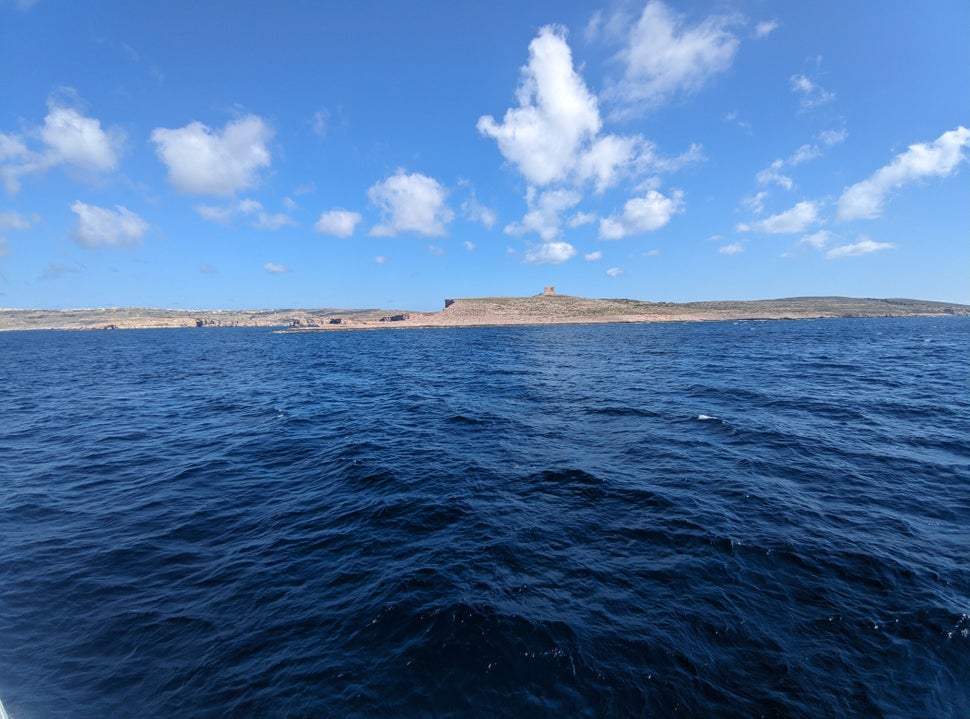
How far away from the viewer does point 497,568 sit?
33.5ft

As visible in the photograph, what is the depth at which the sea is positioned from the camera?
7.11 metres

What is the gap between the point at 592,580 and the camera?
9.66m

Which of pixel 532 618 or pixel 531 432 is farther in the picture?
pixel 531 432

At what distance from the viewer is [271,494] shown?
15.0 m

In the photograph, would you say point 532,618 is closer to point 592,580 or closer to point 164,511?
point 592,580

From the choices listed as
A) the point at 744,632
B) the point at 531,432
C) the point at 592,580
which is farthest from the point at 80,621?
the point at 531,432

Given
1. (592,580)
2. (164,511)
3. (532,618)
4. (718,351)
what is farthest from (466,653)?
(718,351)

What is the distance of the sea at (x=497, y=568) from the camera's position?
711 centimetres

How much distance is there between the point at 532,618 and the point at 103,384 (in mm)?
52135

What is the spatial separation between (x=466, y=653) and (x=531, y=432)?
14.2 meters

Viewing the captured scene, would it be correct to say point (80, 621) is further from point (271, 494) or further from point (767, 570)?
point (767, 570)

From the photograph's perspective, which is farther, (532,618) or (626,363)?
(626,363)

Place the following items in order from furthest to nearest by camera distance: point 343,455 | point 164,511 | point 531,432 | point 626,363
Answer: point 626,363
point 531,432
point 343,455
point 164,511

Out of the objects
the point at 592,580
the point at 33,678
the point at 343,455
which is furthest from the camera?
the point at 343,455
